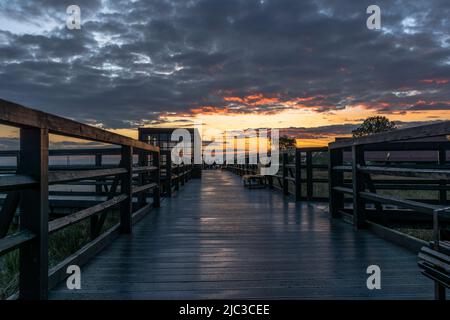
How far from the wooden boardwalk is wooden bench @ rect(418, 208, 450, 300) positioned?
671 mm

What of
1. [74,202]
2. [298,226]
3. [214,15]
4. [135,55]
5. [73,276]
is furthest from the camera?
[135,55]

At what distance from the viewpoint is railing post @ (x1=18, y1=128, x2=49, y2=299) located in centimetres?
197

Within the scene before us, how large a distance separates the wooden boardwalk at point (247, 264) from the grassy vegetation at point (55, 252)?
1262mm

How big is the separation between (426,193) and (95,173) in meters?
16.7

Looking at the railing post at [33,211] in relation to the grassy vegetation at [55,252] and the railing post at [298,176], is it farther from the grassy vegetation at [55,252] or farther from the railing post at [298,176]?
the railing post at [298,176]

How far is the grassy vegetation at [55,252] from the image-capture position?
3692 millimetres

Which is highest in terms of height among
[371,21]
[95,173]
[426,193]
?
[371,21]

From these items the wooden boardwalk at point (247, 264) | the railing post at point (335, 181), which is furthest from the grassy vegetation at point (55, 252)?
the railing post at point (335, 181)

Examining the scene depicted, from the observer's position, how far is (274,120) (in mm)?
26656

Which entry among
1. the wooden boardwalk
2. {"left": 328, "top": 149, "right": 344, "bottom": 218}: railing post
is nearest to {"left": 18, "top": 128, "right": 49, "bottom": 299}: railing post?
the wooden boardwalk

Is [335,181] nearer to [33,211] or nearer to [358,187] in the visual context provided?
[358,187]

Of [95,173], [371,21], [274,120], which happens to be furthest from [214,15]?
[274,120]

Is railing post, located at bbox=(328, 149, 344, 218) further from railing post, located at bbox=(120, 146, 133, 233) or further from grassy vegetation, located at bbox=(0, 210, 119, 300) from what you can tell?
grassy vegetation, located at bbox=(0, 210, 119, 300)
